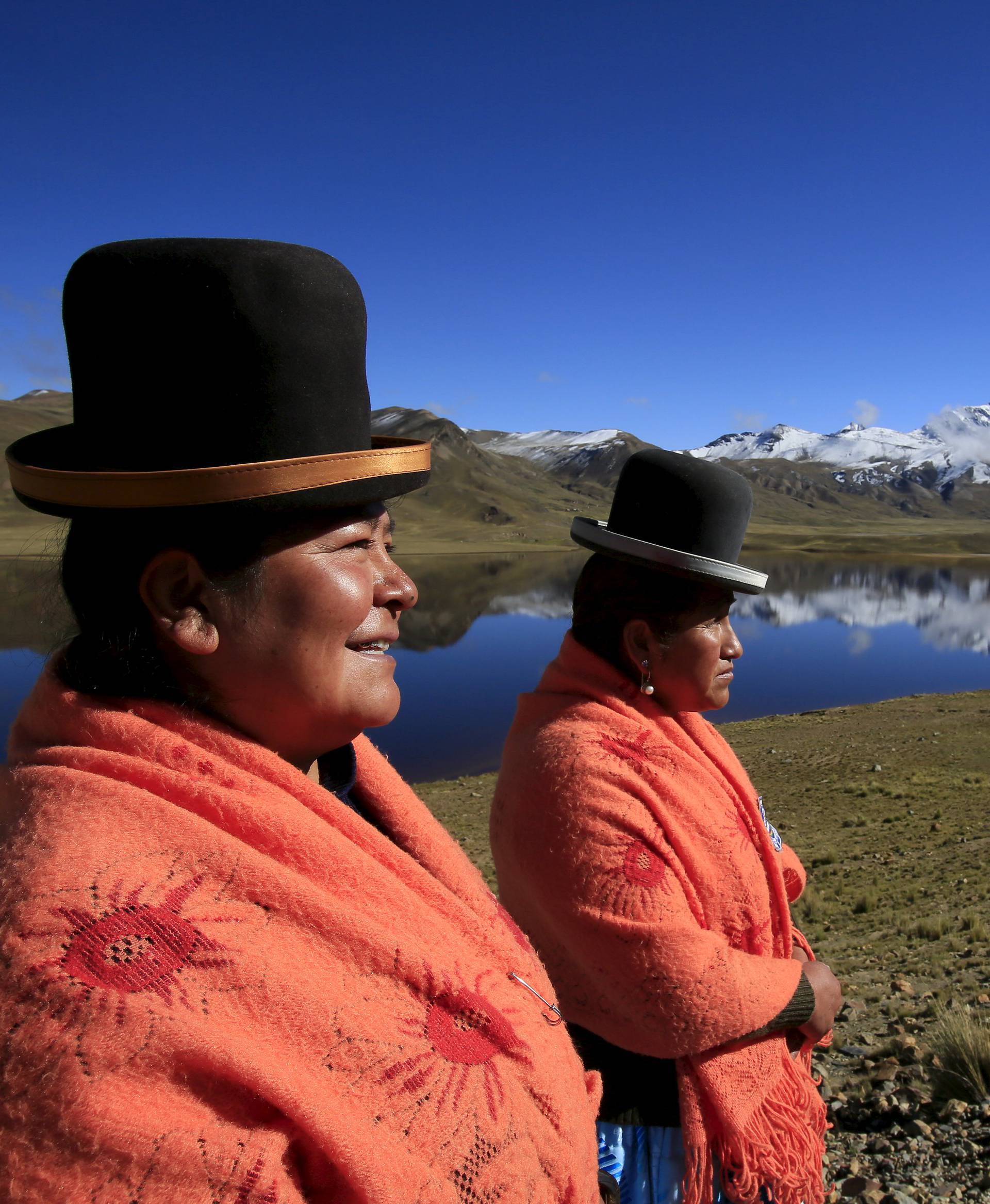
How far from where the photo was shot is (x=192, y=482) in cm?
106

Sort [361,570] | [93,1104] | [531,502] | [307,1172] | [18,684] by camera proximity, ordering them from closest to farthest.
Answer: [93,1104]
[307,1172]
[361,570]
[18,684]
[531,502]

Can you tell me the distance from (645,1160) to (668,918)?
2.10ft

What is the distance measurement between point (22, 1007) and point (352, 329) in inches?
38.1

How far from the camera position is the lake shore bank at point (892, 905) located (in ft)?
10.4

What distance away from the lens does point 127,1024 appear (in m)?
0.84

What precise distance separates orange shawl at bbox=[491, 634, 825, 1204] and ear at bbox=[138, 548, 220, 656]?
47.0 inches

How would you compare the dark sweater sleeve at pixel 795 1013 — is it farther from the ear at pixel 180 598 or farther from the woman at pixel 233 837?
the ear at pixel 180 598

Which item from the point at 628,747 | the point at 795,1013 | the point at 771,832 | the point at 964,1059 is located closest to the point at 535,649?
the point at 964,1059

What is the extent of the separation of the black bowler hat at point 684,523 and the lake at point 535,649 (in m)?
1.52

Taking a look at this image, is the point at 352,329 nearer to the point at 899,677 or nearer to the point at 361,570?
the point at 361,570

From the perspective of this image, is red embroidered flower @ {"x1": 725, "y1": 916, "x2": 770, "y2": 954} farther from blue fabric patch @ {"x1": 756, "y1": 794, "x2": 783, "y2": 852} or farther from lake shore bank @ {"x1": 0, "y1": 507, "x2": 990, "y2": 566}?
lake shore bank @ {"x1": 0, "y1": 507, "x2": 990, "y2": 566}

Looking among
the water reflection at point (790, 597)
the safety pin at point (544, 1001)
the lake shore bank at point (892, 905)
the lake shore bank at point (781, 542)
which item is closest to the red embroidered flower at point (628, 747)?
the safety pin at point (544, 1001)

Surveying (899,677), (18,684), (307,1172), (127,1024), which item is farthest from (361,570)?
(899,677)

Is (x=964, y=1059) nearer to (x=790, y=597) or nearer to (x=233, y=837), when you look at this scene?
(x=233, y=837)
